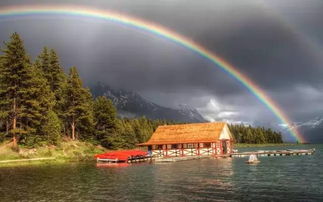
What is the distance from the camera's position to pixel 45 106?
237 feet

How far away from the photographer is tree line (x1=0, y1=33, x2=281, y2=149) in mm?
65938

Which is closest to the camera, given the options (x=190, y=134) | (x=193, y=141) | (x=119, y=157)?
(x=119, y=157)

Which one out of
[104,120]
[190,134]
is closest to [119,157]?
[190,134]

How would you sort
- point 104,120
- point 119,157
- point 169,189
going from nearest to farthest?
point 169,189, point 119,157, point 104,120

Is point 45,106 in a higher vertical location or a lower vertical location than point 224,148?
higher

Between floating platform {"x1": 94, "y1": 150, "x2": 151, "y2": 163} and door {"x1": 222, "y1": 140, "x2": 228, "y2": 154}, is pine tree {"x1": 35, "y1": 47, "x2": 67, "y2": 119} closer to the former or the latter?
floating platform {"x1": 94, "y1": 150, "x2": 151, "y2": 163}

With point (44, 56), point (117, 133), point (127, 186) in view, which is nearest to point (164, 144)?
point (117, 133)

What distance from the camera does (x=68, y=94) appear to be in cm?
8600

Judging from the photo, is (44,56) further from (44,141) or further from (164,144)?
(164,144)

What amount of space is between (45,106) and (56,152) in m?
9.86

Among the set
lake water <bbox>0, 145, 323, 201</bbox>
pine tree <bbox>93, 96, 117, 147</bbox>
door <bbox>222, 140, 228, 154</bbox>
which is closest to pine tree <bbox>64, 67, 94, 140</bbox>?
pine tree <bbox>93, 96, 117, 147</bbox>

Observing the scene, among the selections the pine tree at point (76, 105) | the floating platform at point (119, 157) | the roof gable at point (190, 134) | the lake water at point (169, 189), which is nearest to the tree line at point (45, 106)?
the pine tree at point (76, 105)

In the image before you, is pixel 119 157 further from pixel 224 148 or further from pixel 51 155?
pixel 224 148

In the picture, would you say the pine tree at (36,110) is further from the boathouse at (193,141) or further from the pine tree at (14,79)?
the boathouse at (193,141)
